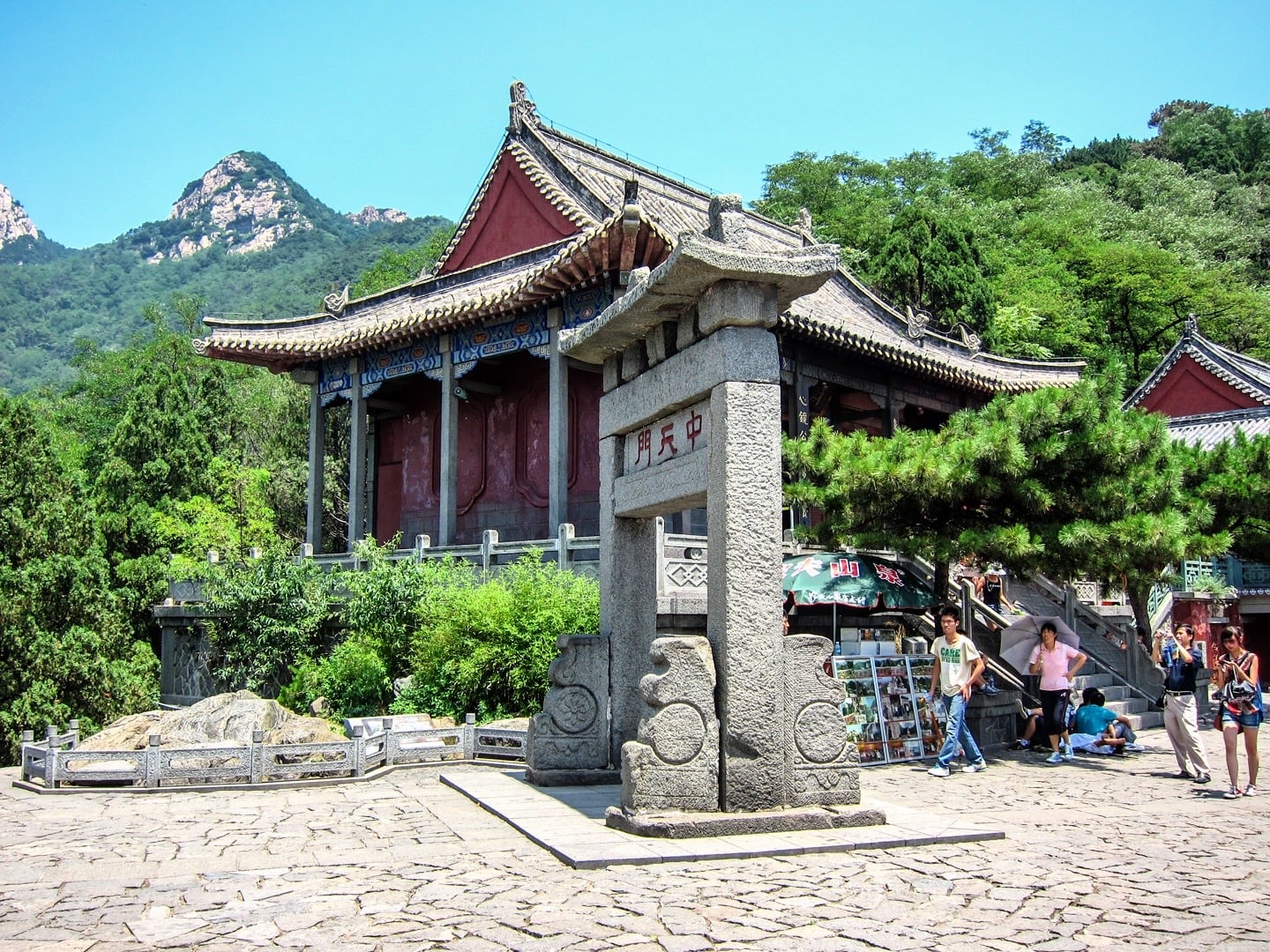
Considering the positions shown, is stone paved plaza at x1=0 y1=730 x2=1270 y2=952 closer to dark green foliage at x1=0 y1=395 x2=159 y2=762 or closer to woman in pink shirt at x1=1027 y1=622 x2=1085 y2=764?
woman in pink shirt at x1=1027 y1=622 x2=1085 y2=764

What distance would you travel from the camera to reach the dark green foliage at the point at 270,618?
15188 millimetres

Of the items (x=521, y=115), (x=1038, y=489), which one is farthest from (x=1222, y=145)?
(x=1038, y=489)

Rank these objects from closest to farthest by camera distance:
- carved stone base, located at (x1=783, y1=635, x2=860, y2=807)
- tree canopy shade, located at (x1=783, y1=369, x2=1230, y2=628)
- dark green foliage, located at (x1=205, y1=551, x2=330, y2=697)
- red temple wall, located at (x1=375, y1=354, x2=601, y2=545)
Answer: carved stone base, located at (x1=783, y1=635, x2=860, y2=807)
tree canopy shade, located at (x1=783, y1=369, x2=1230, y2=628)
dark green foliage, located at (x1=205, y1=551, x2=330, y2=697)
red temple wall, located at (x1=375, y1=354, x2=601, y2=545)

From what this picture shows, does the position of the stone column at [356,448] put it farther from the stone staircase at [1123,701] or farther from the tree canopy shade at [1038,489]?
the stone staircase at [1123,701]

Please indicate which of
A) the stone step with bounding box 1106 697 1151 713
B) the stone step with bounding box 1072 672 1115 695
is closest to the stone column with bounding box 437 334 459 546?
the stone step with bounding box 1072 672 1115 695

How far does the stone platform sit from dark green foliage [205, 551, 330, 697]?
8.18 m

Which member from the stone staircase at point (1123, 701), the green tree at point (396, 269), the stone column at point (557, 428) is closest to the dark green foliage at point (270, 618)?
the stone column at point (557, 428)

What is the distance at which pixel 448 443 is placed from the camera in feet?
57.0

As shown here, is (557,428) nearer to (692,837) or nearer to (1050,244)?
(692,837)

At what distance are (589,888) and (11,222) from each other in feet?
597

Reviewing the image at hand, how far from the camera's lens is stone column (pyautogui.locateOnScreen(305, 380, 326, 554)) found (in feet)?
62.1

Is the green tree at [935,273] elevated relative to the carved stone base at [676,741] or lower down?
elevated

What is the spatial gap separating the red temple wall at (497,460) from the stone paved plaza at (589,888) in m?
9.83

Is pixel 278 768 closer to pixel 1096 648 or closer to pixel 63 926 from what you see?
pixel 63 926
